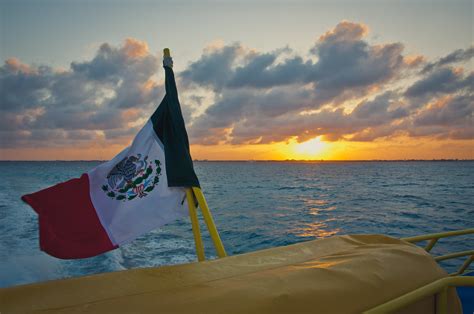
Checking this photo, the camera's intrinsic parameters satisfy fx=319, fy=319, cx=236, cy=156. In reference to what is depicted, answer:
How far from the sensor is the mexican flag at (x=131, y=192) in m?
3.99

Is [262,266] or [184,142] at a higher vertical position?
[184,142]

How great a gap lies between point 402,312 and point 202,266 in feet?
4.98

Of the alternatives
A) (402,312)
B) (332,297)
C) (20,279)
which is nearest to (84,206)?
(332,297)

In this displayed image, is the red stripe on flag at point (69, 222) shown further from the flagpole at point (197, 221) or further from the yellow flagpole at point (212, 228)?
the yellow flagpole at point (212, 228)

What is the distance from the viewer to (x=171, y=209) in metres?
4.28

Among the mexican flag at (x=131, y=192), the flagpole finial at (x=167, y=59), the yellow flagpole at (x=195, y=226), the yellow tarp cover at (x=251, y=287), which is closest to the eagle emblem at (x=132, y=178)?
the mexican flag at (x=131, y=192)

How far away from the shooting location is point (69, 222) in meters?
4.01

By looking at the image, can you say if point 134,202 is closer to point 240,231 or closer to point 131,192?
point 131,192

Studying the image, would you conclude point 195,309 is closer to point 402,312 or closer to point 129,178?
point 402,312

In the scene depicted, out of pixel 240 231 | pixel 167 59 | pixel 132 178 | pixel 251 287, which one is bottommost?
pixel 240 231

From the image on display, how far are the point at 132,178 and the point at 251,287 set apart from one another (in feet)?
8.86

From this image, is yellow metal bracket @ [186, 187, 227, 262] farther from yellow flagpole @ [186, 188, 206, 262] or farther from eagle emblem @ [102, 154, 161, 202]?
eagle emblem @ [102, 154, 161, 202]

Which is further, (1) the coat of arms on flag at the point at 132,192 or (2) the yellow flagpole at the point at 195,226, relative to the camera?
(1) the coat of arms on flag at the point at 132,192

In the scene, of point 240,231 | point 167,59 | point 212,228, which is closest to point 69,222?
point 212,228
